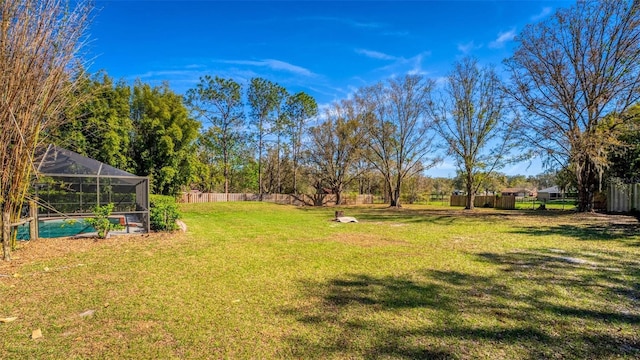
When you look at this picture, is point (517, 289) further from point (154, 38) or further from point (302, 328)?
point (154, 38)

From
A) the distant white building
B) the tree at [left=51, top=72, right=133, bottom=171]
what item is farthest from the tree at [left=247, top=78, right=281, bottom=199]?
the distant white building

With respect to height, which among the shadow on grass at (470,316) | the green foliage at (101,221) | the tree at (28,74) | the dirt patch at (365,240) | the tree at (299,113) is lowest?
the dirt patch at (365,240)

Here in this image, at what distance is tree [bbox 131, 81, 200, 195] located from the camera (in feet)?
62.3

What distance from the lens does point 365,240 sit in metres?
8.01

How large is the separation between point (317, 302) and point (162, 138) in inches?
737

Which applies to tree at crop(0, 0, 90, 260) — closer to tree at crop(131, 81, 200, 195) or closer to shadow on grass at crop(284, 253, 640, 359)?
shadow on grass at crop(284, 253, 640, 359)

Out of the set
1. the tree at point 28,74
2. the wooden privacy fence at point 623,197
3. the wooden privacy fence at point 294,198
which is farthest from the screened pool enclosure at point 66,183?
the wooden privacy fence at point 623,197

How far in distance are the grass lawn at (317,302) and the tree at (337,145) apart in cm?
2116

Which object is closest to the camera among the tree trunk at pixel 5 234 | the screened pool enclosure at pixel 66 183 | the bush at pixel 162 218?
the tree trunk at pixel 5 234

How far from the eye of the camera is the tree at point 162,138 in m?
19.0

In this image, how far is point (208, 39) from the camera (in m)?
12.0

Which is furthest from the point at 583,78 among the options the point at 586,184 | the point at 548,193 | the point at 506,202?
the point at 548,193

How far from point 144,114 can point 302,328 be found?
21.5m

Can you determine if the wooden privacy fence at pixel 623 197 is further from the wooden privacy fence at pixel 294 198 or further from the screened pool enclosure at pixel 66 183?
the screened pool enclosure at pixel 66 183
